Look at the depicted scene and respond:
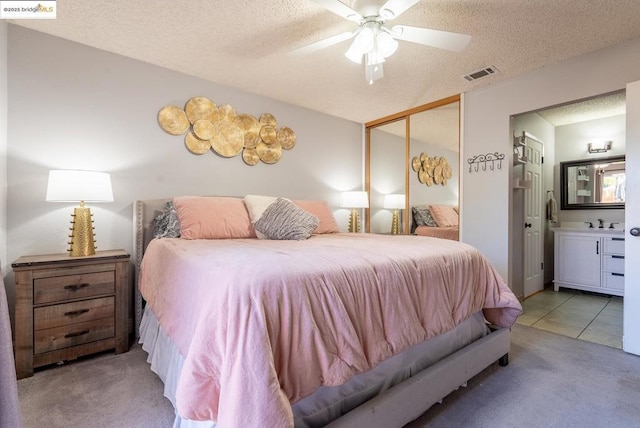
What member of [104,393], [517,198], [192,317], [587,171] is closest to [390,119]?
[517,198]

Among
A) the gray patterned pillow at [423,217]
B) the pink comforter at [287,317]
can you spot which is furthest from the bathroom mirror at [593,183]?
the pink comforter at [287,317]

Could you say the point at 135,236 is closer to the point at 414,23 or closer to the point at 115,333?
the point at 115,333

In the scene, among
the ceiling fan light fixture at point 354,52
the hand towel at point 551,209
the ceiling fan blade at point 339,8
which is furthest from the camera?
the hand towel at point 551,209

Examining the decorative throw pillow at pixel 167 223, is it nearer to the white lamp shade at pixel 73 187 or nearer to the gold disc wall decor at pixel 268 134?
the white lamp shade at pixel 73 187

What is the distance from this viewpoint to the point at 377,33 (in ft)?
6.17

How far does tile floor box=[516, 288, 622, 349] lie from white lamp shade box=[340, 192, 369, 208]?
2097mm

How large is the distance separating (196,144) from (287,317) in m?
2.44

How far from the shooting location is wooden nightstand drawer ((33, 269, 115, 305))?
6.27 ft

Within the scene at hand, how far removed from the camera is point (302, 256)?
1.43 m

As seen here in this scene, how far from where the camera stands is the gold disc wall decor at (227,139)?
3.08m

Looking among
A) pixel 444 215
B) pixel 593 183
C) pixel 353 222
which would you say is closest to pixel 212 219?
pixel 353 222

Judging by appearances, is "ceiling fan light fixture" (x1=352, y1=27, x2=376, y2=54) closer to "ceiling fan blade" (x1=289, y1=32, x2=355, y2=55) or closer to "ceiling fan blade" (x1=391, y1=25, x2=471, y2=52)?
"ceiling fan blade" (x1=289, y1=32, x2=355, y2=55)

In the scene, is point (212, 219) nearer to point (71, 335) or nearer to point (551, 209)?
point (71, 335)

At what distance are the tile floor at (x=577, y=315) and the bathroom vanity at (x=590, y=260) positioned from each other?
154mm
